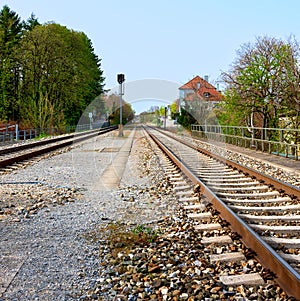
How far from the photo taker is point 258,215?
17.6 ft

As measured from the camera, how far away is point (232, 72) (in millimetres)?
22922

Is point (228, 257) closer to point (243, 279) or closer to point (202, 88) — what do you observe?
point (243, 279)

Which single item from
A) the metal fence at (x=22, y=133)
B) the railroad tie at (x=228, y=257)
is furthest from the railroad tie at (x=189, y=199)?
the metal fence at (x=22, y=133)

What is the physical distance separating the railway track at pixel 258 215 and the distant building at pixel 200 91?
24.5 m

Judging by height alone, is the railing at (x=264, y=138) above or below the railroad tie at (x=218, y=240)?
above

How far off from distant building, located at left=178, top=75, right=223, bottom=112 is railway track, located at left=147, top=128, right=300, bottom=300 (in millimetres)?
24516

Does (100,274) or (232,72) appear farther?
(232,72)

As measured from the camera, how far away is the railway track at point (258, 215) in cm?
325

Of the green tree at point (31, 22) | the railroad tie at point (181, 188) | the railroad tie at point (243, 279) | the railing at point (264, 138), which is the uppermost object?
the green tree at point (31, 22)

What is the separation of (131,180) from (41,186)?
2033 millimetres

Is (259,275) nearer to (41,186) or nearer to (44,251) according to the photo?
(44,251)

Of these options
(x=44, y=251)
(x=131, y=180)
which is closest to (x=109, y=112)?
(x=131, y=180)

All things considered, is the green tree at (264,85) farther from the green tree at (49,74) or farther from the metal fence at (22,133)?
the green tree at (49,74)

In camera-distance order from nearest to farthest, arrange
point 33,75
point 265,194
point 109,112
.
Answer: point 265,194
point 33,75
point 109,112
